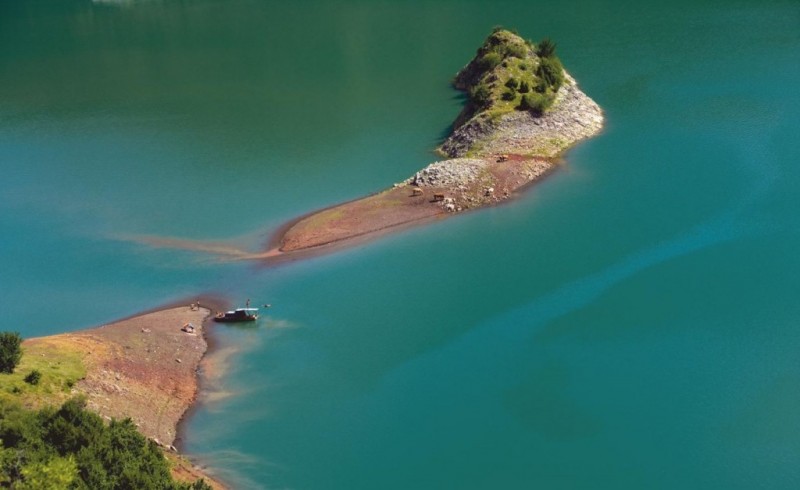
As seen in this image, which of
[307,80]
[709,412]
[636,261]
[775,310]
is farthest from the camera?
[307,80]

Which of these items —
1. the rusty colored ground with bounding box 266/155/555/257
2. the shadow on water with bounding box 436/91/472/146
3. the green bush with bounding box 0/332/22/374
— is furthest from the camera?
the shadow on water with bounding box 436/91/472/146

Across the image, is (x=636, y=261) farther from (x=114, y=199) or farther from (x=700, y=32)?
(x=700, y=32)

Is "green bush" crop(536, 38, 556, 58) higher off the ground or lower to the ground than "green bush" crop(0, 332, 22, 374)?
higher

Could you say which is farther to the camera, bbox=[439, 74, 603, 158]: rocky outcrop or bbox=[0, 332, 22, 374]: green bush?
bbox=[439, 74, 603, 158]: rocky outcrop

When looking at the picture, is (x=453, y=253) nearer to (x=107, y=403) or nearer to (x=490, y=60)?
(x=107, y=403)

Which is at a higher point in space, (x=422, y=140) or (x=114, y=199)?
(x=422, y=140)

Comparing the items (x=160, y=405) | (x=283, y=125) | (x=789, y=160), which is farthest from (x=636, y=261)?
(x=283, y=125)

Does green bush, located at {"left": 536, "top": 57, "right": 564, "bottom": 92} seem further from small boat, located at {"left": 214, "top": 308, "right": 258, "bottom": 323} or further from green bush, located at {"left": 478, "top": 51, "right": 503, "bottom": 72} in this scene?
small boat, located at {"left": 214, "top": 308, "right": 258, "bottom": 323}

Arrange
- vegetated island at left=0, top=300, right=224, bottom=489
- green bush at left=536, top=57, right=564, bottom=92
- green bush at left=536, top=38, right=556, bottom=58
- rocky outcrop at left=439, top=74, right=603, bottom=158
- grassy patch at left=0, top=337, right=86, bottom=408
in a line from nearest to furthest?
vegetated island at left=0, top=300, right=224, bottom=489 → grassy patch at left=0, top=337, right=86, bottom=408 → rocky outcrop at left=439, top=74, right=603, bottom=158 → green bush at left=536, top=57, right=564, bottom=92 → green bush at left=536, top=38, right=556, bottom=58

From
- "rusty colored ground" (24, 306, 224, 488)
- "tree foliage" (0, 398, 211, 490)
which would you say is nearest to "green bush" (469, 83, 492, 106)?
"rusty colored ground" (24, 306, 224, 488)
